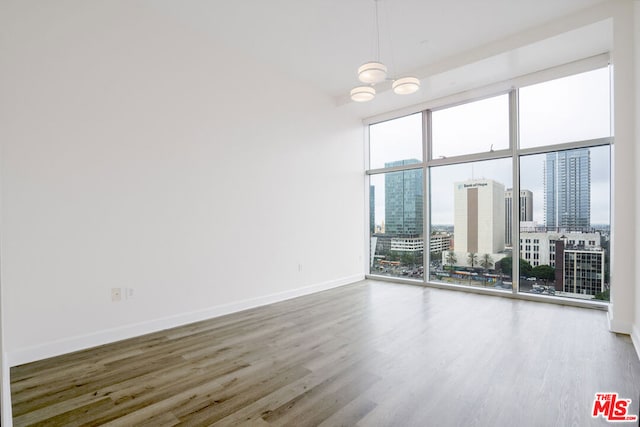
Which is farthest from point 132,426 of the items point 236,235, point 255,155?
point 255,155

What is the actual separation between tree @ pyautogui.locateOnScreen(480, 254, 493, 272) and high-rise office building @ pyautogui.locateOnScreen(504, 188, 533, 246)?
1.19 ft

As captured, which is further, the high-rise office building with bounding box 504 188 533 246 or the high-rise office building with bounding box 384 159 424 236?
the high-rise office building with bounding box 384 159 424 236

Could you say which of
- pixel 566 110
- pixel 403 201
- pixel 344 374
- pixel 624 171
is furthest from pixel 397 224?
pixel 344 374

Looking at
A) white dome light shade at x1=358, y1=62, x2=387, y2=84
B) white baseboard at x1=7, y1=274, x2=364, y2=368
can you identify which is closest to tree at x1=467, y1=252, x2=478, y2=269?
white baseboard at x1=7, y1=274, x2=364, y2=368

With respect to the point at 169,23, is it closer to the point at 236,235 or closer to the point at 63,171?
the point at 63,171

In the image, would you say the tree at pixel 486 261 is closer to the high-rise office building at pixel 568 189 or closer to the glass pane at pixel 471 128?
the high-rise office building at pixel 568 189

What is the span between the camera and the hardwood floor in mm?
1993

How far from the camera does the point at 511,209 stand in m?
4.98

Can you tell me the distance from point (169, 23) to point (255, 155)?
1.83 meters

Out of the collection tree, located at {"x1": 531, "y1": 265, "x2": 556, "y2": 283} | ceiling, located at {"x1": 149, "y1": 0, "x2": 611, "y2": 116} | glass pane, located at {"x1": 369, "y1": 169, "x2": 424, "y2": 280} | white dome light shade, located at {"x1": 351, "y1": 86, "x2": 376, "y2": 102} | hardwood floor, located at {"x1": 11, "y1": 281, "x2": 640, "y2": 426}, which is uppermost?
ceiling, located at {"x1": 149, "y1": 0, "x2": 611, "y2": 116}

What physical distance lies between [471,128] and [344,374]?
4642mm

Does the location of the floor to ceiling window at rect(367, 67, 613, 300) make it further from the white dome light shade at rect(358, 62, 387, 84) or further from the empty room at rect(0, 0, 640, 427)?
the white dome light shade at rect(358, 62, 387, 84)

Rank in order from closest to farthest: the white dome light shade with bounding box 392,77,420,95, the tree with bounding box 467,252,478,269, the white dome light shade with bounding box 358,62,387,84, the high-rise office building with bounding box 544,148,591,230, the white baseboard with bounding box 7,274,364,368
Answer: the white baseboard with bounding box 7,274,364,368 → the white dome light shade with bounding box 358,62,387,84 → the white dome light shade with bounding box 392,77,420,95 → the high-rise office building with bounding box 544,148,591,230 → the tree with bounding box 467,252,478,269

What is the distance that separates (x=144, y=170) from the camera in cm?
349
